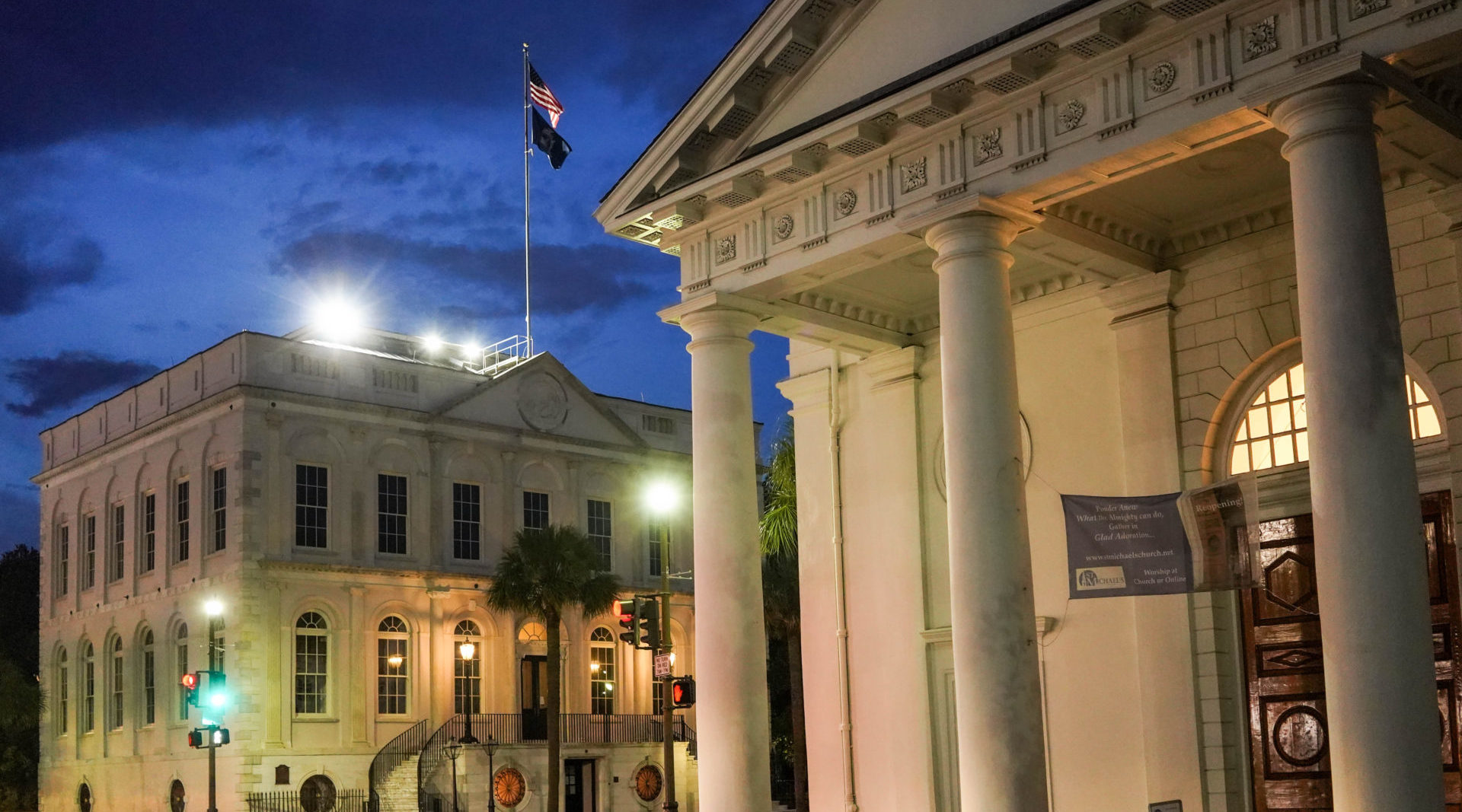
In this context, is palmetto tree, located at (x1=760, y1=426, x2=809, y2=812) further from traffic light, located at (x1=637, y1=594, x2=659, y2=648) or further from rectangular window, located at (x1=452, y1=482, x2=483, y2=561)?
traffic light, located at (x1=637, y1=594, x2=659, y2=648)

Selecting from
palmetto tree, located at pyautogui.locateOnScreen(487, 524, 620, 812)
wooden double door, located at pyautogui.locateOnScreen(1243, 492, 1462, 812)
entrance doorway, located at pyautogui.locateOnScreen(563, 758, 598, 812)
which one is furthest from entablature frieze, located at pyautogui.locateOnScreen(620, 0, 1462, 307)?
entrance doorway, located at pyautogui.locateOnScreen(563, 758, 598, 812)

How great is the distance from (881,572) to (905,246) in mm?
6001

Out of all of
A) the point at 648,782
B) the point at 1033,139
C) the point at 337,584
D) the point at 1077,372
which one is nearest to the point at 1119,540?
the point at 1077,372

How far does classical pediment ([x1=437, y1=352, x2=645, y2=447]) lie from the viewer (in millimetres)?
52719

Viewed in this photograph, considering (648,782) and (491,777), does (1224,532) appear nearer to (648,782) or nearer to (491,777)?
(491,777)

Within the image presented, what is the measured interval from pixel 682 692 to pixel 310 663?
26.1 m

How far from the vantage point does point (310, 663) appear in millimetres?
47125

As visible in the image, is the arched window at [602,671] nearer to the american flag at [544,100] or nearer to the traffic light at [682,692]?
the american flag at [544,100]

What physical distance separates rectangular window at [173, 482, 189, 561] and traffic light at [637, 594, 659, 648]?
2906cm

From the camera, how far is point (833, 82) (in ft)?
58.7

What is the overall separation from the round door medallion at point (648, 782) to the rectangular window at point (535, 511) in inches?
343

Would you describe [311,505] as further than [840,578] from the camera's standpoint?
Yes

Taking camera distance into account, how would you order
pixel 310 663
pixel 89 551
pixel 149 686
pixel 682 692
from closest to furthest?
1. pixel 682 692
2. pixel 310 663
3. pixel 149 686
4. pixel 89 551

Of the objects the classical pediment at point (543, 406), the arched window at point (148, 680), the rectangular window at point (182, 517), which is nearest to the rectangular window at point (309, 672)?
the rectangular window at point (182, 517)
